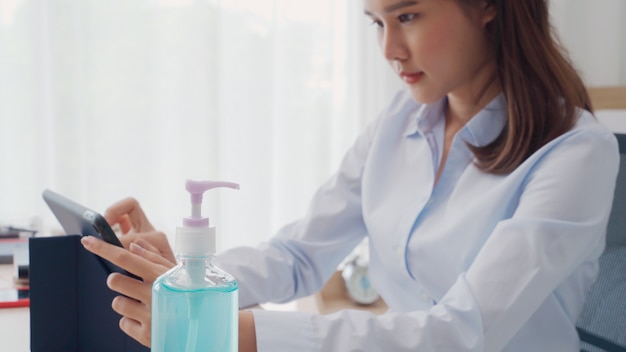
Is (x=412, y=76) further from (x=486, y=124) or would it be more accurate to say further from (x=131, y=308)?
(x=131, y=308)

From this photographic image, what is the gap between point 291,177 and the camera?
78.3 inches

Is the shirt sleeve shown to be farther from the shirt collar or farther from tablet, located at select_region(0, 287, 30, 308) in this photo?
tablet, located at select_region(0, 287, 30, 308)

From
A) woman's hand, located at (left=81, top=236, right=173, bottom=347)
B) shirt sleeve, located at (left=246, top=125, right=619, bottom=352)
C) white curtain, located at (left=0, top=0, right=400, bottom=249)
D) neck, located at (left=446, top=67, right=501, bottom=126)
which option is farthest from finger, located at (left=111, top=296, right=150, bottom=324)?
white curtain, located at (left=0, top=0, right=400, bottom=249)

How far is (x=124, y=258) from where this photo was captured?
64 cm

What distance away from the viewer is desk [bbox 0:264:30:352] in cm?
79

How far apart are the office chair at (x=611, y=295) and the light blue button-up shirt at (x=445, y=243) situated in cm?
2

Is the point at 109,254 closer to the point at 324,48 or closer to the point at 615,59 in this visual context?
the point at 324,48

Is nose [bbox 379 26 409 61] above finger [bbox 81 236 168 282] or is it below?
above

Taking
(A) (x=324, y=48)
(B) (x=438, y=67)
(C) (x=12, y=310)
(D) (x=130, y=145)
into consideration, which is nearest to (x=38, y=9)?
(D) (x=130, y=145)

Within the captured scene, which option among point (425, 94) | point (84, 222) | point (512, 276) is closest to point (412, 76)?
point (425, 94)

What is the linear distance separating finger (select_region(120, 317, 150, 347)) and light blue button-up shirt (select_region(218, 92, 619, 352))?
0.39ft

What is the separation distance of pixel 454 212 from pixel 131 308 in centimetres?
54

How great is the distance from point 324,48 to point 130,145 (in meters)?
0.65

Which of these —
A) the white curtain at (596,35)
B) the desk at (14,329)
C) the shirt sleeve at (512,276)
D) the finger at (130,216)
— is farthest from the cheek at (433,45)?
the white curtain at (596,35)
